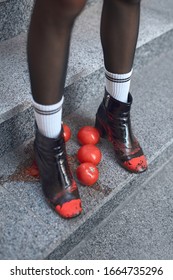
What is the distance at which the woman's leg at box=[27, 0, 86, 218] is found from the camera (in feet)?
2.46

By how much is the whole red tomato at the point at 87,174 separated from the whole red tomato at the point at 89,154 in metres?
0.03

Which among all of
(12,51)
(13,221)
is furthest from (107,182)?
(12,51)

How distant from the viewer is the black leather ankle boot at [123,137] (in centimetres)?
109

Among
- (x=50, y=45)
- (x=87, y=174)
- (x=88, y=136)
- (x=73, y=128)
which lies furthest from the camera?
(x=73, y=128)

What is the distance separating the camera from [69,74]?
1.24m

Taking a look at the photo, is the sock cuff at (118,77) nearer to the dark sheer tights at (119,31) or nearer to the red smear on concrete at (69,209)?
the dark sheer tights at (119,31)

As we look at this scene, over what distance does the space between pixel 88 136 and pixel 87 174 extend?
0.18m

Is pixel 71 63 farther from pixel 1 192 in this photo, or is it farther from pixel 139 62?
pixel 1 192

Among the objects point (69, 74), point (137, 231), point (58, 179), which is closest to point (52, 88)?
point (58, 179)

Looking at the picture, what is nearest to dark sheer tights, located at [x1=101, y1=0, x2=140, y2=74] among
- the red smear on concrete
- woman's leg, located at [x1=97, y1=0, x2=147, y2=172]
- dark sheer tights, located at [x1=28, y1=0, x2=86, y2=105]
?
woman's leg, located at [x1=97, y1=0, x2=147, y2=172]

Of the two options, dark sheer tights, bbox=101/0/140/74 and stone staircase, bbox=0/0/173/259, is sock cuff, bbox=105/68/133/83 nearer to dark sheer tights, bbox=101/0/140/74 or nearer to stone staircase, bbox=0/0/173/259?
dark sheer tights, bbox=101/0/140/74

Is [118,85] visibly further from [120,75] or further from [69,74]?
[69,74]

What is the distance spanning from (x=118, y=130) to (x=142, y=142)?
161 mm


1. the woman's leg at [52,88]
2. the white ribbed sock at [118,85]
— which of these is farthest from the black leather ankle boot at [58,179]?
the white ribbed sock at [118,85]
